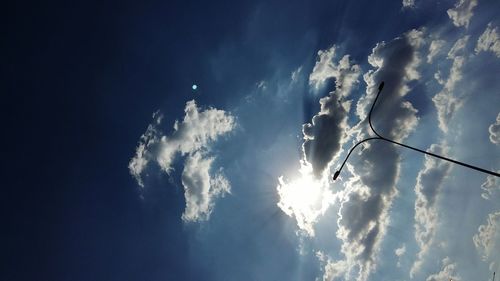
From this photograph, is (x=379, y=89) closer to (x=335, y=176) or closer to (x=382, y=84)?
(x=382, y=84)

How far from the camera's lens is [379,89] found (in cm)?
2100

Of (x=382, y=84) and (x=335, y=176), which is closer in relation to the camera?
(x=382, y=84)

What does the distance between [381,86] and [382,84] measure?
0.50 meters

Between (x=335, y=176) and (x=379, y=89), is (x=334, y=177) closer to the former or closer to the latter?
(x=335, y=176)

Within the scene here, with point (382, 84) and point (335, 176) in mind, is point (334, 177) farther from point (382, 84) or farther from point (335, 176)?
point (382, 84)

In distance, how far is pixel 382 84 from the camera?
2003 cm

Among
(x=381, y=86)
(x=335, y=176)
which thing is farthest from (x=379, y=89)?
(x=335, y=176)

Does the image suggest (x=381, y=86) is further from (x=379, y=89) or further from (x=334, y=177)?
A: (x=334, y=177)

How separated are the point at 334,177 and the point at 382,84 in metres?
8.73

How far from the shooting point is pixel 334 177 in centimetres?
2581

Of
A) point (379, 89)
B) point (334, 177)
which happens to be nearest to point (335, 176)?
point (334, 177)

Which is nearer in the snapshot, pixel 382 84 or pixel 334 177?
pixel 382 84

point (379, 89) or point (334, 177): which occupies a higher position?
point (379, 89)

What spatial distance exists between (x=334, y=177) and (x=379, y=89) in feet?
26.4
